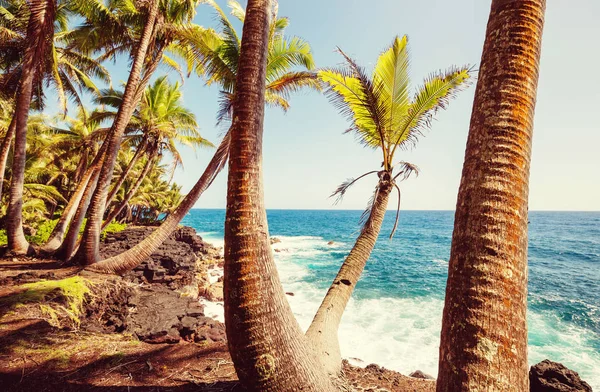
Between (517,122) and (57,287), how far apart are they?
7.70 m

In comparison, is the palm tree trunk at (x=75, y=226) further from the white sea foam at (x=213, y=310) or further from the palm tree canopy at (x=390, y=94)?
the palm tree canopy at (x=390, y=94)

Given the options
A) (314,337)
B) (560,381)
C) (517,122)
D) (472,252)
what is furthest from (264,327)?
(560,381)

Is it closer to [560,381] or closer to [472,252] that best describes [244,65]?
[472,252]

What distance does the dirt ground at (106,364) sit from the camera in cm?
322

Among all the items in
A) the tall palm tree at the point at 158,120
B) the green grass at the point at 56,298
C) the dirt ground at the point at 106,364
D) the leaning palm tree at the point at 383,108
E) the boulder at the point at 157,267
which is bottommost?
the boulder at the point at 157,267

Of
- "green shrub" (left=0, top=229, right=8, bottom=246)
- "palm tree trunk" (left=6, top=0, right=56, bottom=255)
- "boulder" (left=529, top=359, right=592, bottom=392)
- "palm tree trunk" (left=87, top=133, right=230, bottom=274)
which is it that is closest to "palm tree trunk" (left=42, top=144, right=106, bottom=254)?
"palm tree trunk" (left=6, top=0, right=56, bottom=255)

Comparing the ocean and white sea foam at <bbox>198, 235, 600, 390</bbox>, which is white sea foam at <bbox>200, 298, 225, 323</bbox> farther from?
the ocean

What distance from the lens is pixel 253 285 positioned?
2.28 metres

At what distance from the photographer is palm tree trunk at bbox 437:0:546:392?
152 centimetres

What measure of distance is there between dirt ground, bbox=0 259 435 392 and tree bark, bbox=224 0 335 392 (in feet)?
3.76

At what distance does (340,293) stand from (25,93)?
10.5m

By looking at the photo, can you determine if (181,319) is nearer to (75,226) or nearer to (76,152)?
(75,226)

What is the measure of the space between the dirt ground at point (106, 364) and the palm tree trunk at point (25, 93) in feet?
16.6

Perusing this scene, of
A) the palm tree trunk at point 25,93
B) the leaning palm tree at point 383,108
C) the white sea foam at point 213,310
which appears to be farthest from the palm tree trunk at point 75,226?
the leaning palm tree at point 383,108
